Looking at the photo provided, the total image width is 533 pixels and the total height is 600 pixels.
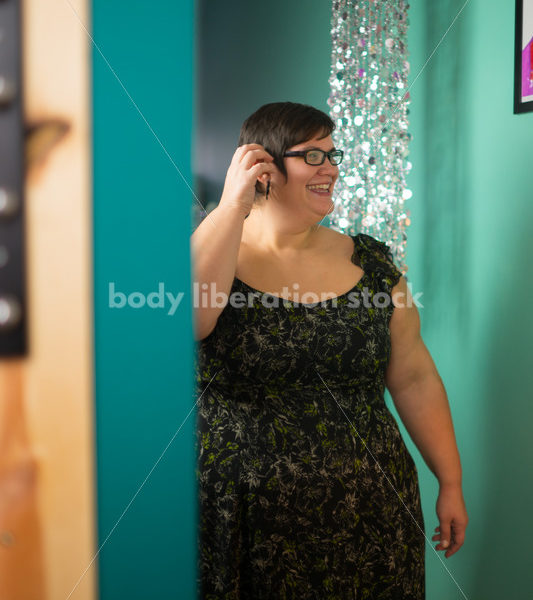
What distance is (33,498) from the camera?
26 cm

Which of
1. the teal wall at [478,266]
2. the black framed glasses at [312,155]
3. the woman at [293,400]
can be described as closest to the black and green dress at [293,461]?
the woman at [293,400]

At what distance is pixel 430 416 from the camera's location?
1.01 meters

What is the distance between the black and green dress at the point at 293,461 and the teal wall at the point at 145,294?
19.9 inches

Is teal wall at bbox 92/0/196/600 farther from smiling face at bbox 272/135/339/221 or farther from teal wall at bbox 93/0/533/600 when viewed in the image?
smiling face at bbox 272/135/339/221

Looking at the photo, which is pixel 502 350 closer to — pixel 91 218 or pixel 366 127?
pixel 366 127

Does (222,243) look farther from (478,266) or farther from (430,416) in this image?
(478,266)

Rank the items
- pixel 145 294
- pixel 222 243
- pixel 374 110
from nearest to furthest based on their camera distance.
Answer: pixel 145 294, pixel 222 243, pixel 374 110

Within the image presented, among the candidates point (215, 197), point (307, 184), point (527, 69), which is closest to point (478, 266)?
point (527, 69)

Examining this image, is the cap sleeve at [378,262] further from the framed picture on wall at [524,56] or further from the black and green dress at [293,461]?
the framed picture on wall at [524,56]

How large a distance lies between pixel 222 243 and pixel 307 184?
0.66ft

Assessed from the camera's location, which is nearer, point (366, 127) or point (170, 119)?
point (170, 119)

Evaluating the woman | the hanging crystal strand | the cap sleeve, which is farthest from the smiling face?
the hanging crystal strand

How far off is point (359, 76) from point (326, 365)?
29.5 inches

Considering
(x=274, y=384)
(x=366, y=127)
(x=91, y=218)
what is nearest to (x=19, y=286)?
(x=91, y=218)
